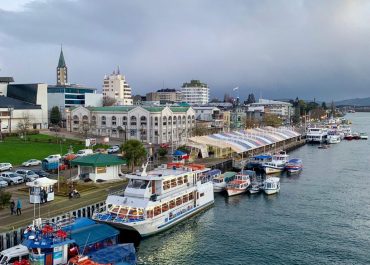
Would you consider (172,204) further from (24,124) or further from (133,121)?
(24,124)

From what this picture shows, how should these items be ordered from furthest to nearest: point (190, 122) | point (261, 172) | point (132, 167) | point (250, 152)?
point (190, 122), point (250, 152), point (261, 172), point (132, 167)

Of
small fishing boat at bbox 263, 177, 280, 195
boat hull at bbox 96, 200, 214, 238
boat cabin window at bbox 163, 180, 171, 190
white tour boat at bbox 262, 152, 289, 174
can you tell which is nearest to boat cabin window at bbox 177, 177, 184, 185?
boat cabin window at bbox 163, 180, 171, 190

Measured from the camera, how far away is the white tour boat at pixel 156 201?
132ft

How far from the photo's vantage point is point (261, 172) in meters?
79.9

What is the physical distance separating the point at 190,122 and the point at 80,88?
57.1 m

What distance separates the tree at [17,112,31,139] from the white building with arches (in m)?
11.5

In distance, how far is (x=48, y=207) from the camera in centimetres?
4362

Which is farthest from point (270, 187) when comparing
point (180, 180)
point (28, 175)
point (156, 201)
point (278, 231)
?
point (28, 175)

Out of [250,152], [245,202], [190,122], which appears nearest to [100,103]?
[190,122]

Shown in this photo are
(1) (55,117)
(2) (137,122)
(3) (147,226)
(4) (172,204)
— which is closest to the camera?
(3) (147,226)

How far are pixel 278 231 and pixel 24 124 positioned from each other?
8318 cm

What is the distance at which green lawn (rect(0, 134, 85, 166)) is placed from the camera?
74.3m

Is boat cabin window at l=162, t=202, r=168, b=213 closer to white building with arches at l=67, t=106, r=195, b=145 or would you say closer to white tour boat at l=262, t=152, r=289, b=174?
white tour boat at l=262, t=152, r=289, b=174

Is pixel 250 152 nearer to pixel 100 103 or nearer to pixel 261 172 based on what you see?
pixel 261 172
